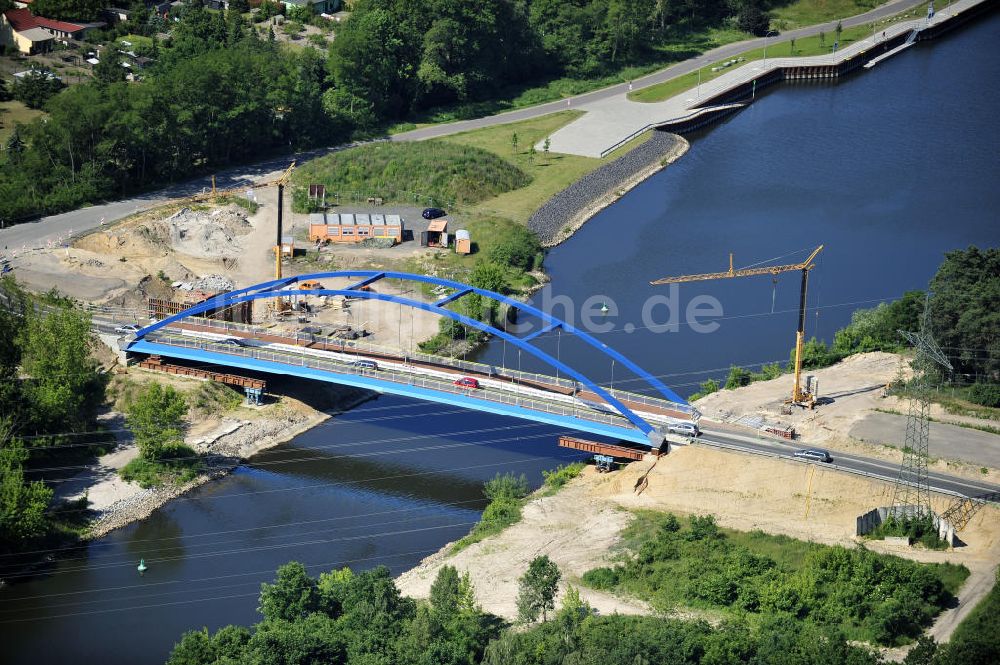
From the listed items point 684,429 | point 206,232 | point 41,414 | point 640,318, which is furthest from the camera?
point 206,232

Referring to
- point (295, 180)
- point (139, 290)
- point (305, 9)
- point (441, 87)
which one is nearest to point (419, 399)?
point (139, 290)

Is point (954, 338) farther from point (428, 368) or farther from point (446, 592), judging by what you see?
point (446, 592)

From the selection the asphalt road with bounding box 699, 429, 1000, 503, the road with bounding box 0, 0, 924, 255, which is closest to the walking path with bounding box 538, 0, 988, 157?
the road with bounding box 0, 0, 924, 255

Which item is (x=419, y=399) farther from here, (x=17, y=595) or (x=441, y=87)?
(x=441, y=87)

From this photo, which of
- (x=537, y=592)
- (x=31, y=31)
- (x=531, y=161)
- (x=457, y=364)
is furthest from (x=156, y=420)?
(x=31, y=31)

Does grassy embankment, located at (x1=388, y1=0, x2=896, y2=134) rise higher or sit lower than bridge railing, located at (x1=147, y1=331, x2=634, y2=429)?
higher

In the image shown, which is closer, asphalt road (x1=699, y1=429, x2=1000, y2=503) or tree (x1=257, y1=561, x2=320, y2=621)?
tree (x1=257, y1=561, x2=320, y2=621)

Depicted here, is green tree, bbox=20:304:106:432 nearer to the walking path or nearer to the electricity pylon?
the electricity pylon

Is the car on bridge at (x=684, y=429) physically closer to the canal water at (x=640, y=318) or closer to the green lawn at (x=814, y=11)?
the canal water at (x=640, y=318)
